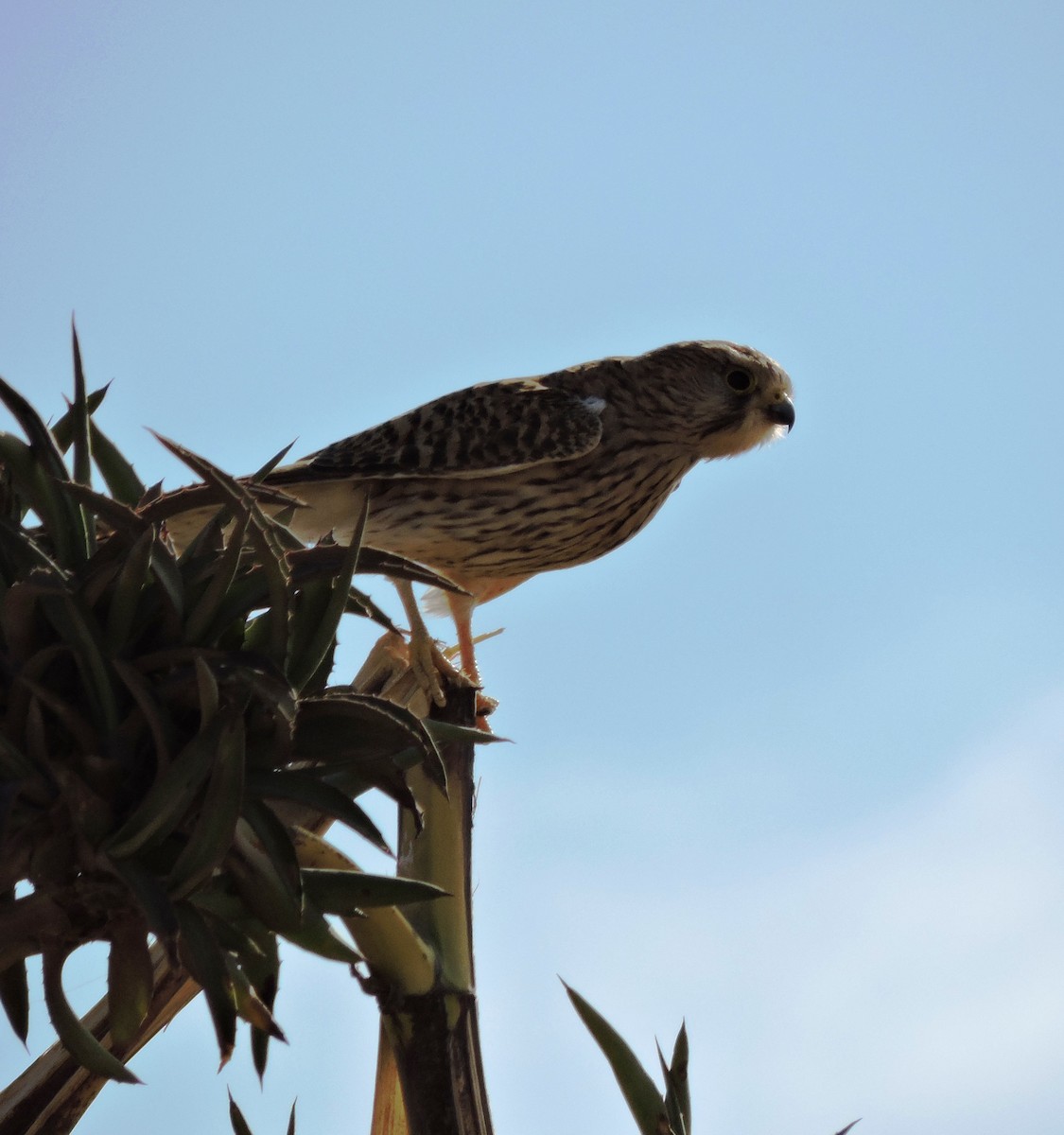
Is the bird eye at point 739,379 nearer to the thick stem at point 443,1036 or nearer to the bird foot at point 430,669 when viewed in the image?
the bird foot at point 430,669

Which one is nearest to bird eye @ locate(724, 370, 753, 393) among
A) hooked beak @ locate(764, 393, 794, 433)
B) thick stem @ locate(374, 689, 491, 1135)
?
hooked beak @ locate(764, 393, 794, 433)

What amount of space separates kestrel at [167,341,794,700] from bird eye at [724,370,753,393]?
0.72 ft

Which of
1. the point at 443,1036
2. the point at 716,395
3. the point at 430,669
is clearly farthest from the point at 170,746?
the point at 716,395

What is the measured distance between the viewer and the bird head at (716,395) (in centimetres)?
622

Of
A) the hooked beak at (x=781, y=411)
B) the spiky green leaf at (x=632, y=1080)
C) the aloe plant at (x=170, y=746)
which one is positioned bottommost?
the spiky green leaf at (x=632, y=1080)

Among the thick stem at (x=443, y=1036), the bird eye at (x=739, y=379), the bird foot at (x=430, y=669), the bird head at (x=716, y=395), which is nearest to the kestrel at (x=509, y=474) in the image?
the bird head at (x=716, y=395)

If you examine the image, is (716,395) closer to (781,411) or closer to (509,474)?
(781,411)

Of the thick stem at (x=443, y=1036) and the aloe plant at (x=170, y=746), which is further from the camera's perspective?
the thick stem at (x=443, y=1036)

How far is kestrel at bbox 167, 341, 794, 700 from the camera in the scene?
17.7 feet

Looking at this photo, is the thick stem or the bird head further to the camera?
the bird head

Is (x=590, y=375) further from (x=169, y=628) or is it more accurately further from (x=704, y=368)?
(x=169, y=628)

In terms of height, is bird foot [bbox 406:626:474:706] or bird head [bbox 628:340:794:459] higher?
bird head [bbox 628:340:794:459]

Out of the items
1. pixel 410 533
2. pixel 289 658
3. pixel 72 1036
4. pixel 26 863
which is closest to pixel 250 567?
pixel 289 658

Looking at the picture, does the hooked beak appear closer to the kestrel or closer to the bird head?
the bird head
